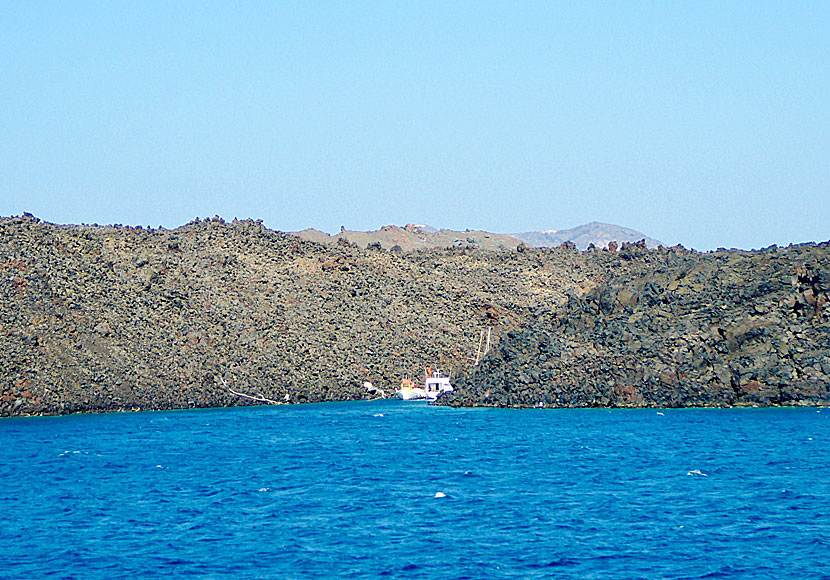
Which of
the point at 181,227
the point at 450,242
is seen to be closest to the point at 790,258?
the point at 181,227

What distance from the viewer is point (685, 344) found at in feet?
220

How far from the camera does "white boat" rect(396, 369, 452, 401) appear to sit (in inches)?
3255

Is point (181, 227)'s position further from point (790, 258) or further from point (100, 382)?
point (790, 258)

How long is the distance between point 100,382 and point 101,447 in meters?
18.5

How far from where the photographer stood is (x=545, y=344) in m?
71.6

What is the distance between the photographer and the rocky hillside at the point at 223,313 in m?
73.4

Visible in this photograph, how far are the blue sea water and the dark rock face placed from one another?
7.92ft

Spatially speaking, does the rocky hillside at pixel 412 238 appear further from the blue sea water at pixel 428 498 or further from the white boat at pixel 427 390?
the blue sea water at pixel 428 498

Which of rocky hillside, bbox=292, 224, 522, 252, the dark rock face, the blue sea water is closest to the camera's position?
the blue sea water

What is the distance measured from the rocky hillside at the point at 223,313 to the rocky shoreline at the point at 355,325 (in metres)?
0.17

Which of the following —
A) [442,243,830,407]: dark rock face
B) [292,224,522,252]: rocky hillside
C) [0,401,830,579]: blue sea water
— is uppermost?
[292,224,522,252]: rocky hillside

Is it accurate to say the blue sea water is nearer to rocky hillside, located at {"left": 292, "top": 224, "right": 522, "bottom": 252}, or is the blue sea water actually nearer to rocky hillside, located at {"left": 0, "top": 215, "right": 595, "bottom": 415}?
rocky hillside, located at {"left": 0, "top": 215, "right": 595, "bottom": 415}

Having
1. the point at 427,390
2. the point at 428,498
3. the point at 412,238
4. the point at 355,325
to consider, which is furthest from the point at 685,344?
the point at 412,238

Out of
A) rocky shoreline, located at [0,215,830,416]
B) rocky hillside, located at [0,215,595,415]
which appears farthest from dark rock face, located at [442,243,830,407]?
rocky hillside, located at [0,215,595,415]
